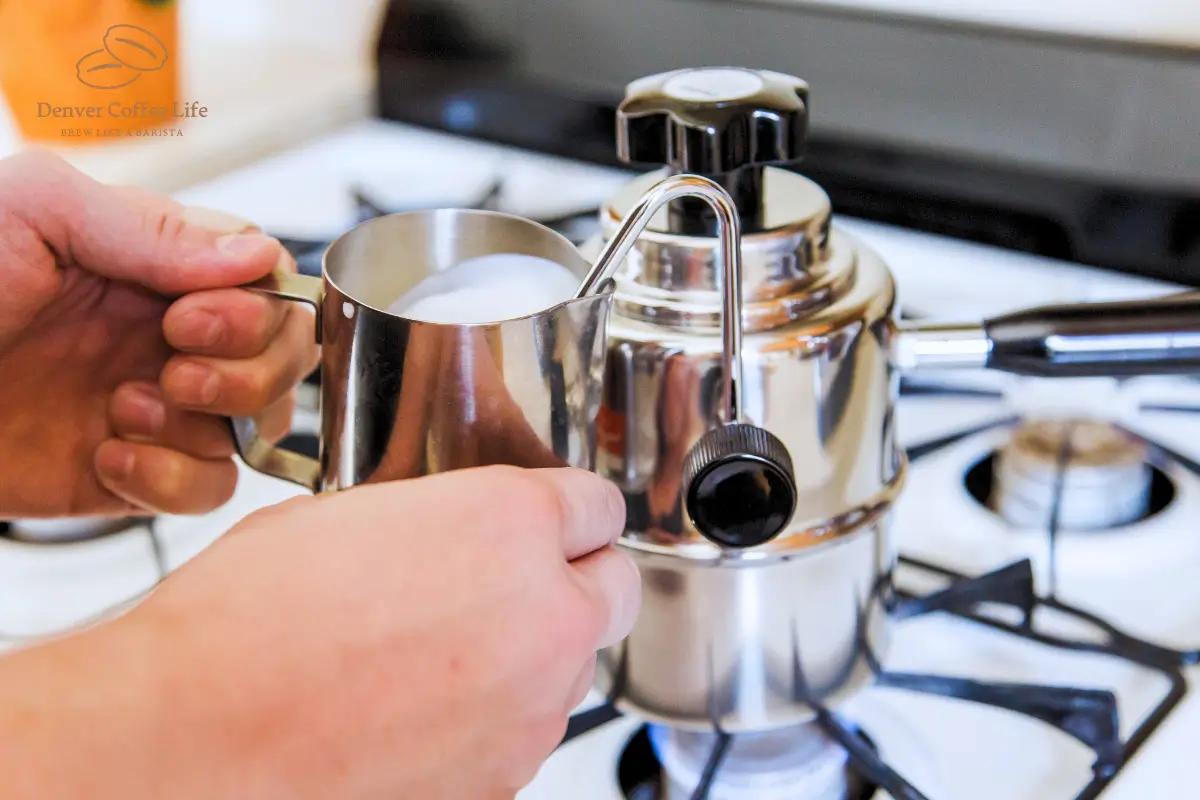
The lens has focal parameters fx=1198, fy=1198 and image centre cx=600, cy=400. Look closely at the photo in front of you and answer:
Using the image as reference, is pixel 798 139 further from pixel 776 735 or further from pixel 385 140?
pixel 385 140

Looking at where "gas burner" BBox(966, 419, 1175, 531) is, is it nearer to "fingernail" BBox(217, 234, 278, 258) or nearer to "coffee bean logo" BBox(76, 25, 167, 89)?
"fingernail" BBox(217, 234, 278, 258)

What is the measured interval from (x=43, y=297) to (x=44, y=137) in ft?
1.46

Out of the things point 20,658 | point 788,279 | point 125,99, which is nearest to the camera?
point 20,658

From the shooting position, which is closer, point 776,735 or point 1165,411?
point 776,735

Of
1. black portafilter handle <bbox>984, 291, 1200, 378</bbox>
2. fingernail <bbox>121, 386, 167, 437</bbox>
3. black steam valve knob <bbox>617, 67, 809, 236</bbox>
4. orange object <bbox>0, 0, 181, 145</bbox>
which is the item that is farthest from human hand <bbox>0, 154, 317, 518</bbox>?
orange object <bbox>0, 0, 181, 145</bbox>

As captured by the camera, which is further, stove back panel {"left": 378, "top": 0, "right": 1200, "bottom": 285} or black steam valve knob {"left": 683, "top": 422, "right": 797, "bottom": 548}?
stove back panel {"left": 378, "top": 0, "right": 1200, "bottom": 285}

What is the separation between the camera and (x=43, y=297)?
1.60 ft

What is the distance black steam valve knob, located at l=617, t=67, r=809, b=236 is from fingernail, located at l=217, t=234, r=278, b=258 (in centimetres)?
14

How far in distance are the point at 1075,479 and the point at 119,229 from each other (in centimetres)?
44

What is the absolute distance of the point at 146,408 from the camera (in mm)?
517

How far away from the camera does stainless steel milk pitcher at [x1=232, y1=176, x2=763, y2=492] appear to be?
1.09 feet

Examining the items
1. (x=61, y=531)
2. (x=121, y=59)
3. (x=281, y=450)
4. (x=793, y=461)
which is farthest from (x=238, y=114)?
(x=793, y=461)

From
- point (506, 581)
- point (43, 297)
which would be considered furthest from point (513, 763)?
point (43, 297)

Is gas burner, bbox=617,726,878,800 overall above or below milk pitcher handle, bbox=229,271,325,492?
below
